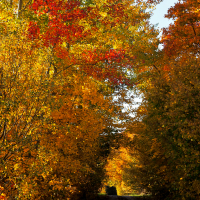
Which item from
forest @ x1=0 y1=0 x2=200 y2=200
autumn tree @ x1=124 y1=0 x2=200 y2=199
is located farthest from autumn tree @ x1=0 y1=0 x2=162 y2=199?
autumn tree @ x1=124 y1=0 x2=200 y2=199

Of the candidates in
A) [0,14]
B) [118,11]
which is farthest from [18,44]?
[118,11]

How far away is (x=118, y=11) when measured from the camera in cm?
1547

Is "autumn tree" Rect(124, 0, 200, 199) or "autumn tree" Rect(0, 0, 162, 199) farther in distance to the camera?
"autumn tree" Rect(124, 0, 200, 199)

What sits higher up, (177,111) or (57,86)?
(57,86)

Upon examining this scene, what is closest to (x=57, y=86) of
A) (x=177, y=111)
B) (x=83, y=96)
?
(x=83, y=96)

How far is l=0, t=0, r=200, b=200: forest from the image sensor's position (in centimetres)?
643

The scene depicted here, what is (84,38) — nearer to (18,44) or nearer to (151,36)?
(151,36)

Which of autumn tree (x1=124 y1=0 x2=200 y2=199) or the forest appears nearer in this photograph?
the forest

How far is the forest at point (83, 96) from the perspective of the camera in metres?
6.43

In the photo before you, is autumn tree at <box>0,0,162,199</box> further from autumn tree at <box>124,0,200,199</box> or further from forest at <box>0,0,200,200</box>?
autumn tree at <box>124,0,200,199</box>

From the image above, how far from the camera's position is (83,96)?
1139 cm

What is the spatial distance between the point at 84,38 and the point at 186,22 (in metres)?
8.27

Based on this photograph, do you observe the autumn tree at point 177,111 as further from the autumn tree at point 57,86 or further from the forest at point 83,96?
the autumn tree at point 57,86

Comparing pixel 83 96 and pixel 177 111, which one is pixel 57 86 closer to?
pixel 83 96
